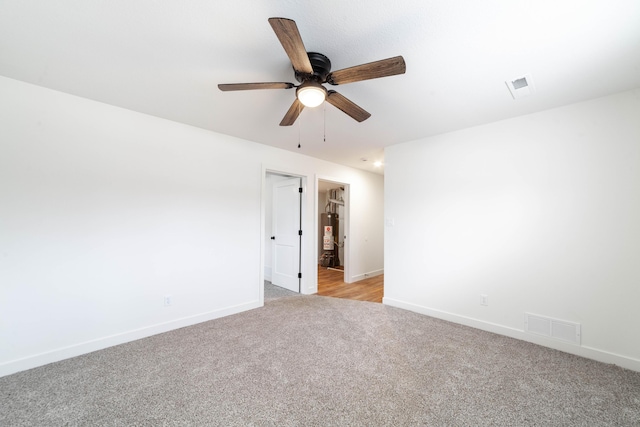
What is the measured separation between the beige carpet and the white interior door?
5.96ft

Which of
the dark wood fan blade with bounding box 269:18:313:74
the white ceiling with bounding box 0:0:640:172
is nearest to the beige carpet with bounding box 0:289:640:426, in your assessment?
the dark wood fan blade with bounding box 269:18:313:74

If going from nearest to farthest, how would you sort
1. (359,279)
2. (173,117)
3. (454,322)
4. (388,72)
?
(388,72), (173,117), (454,322), (359,279)

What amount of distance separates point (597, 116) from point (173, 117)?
4.28m

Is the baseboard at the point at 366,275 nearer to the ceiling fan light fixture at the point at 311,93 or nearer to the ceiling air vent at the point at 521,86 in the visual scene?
the ceiling air vent at the point at 521,86

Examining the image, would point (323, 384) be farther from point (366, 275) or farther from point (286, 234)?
point (366, 275)

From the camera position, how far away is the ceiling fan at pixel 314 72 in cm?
129

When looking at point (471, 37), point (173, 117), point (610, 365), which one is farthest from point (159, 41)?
point (610, 365)

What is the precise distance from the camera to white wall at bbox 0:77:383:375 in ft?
7.02

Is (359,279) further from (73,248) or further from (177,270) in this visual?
(73,248)

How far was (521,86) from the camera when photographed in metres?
2.17

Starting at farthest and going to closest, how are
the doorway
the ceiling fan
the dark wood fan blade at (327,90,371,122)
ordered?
the doorway < the dark wood fan blade at (327,90,371,122) < the ceiling fan

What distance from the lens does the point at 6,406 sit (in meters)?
1.71

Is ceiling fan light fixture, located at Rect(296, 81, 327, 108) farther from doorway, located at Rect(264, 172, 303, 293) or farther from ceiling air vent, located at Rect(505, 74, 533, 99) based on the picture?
doorway, located at Rect(264, 172, 303, 293)

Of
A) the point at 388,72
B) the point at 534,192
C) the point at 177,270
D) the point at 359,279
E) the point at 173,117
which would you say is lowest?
the point at 359,279
